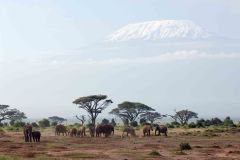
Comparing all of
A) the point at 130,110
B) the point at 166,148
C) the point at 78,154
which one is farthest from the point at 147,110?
the point at 78,154

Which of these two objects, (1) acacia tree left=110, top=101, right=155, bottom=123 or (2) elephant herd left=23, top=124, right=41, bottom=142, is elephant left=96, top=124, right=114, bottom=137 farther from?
(1) acacia tree left=110, top=101, right=155, bottom=123

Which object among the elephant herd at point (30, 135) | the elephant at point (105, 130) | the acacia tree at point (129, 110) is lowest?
the elephant herd at point (30, 135)

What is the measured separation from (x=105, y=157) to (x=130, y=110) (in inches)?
3128

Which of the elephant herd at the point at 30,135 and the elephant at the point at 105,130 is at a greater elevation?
the elephant at the point at 105,130

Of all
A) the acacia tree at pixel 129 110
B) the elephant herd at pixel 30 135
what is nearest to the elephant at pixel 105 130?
the elephant herd at pixel 30 135

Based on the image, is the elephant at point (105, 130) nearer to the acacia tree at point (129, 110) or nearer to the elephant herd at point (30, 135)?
the elephant herd at point (30, 135)

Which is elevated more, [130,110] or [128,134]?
[130,110]

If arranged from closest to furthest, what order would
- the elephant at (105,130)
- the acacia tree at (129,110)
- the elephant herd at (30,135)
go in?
the elephant herd at (30,135), the elephant at (105,130), the acacia tree at (129,110)

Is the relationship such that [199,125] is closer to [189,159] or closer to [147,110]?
[147,110]

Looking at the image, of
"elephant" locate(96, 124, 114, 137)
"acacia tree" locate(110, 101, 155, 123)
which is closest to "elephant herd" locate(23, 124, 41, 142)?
"elephant" locate(96, 124, 114, 137)

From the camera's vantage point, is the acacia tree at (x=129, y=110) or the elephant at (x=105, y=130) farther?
the acacia tree at (x=129, y=110)

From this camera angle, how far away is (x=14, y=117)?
129 metres

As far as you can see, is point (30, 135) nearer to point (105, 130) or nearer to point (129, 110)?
point (105, 130)

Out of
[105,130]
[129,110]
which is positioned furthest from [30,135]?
[129,110]
